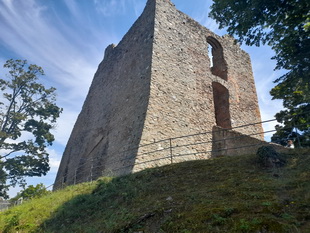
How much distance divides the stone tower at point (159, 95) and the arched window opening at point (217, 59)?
5 cm

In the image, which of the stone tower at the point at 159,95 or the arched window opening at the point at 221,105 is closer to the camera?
the stone tower at the point at 159,95

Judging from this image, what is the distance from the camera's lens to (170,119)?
35.7ft

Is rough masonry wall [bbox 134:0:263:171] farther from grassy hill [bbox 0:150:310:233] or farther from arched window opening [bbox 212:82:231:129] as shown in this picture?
grassy hill [bbox 0:150:310:233]

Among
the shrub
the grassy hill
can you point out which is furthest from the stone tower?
the shrub

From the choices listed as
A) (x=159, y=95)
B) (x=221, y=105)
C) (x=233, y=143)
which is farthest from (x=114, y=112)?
(x=233, y=143)

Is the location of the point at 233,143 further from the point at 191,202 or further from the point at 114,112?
the point at 191,202

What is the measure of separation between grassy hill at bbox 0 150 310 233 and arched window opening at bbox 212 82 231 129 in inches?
243

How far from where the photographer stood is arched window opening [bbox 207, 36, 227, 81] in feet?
48.7

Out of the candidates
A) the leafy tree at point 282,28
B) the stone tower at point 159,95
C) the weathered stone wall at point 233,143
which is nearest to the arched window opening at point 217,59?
the stone tower at point 159,95

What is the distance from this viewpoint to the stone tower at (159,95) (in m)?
10.6

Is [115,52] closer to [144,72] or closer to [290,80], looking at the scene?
[144,72]

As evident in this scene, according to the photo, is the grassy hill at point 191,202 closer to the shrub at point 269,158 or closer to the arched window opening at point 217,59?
the shrub at point 269,158

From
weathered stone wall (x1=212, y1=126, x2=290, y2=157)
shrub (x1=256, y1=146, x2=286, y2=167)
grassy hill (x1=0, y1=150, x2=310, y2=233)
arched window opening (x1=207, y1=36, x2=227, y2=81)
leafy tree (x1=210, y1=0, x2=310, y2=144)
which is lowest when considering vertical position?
grassy hill (x1=0, y1=150, x2=310, y2=233)

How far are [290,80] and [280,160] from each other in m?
2.50
